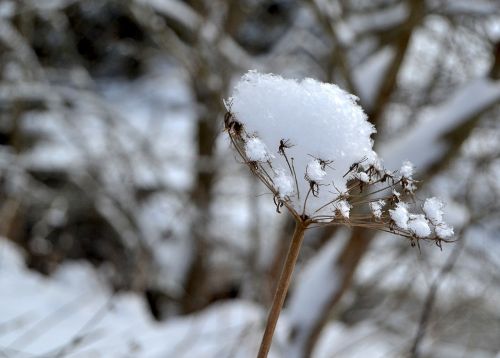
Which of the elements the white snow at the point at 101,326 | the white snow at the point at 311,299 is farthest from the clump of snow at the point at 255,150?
the white snow at the point at 311,299

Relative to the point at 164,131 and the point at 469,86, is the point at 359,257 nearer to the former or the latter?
the point at 469,86

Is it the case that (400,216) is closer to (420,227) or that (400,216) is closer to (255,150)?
(420,227)

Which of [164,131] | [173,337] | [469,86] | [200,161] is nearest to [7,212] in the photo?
[173,337]

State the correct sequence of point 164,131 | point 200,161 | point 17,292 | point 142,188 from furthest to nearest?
point 164,131, point 142,188, point 200,161, point 17,292

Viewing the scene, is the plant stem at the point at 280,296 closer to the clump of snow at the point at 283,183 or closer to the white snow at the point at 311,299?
the clump of snow at the point at 283,183

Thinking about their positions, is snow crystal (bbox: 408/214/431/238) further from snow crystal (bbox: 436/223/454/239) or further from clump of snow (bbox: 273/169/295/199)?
clump of snow (bbox: 273/169/295/199)

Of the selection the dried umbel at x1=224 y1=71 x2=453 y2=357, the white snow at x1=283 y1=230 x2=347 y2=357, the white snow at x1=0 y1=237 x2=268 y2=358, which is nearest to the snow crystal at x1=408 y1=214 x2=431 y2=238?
the dried umbel at x1=224 y1=71 x2=453 y2=357

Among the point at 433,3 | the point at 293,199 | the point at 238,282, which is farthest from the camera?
the point at 238,282

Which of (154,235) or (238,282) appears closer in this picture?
(154,235)
